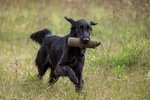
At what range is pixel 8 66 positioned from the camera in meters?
10.7

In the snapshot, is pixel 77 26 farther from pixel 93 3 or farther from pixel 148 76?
pixel 93 3

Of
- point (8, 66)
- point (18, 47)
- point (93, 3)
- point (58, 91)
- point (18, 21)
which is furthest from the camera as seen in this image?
point (93, 3)

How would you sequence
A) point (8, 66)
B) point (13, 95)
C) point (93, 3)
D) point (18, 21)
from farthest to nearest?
1. point (93, 3)
2. point (18, 21)
3. point (8, 66)
4. point (13, 95)

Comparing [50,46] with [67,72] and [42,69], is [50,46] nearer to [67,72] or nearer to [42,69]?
[42,69]

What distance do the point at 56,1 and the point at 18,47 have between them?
713 centimetres

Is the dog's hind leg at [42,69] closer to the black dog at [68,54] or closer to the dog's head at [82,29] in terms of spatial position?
the black dog at [68,54]

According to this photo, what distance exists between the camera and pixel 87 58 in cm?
1212

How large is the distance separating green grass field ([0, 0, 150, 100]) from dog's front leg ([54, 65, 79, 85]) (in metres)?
0.22

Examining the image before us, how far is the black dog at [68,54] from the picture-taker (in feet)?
30.1

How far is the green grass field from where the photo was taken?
364 inches

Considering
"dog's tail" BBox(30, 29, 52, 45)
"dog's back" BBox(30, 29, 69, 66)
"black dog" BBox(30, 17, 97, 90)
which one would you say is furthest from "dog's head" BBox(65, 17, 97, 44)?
"dog's tail" BBox(30, 29, 52, 45)

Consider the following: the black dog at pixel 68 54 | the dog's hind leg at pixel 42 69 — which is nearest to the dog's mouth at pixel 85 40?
the black dog at pixel 68 54

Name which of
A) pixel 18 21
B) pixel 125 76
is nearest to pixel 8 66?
pixel 125 76

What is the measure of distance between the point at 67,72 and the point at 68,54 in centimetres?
35
